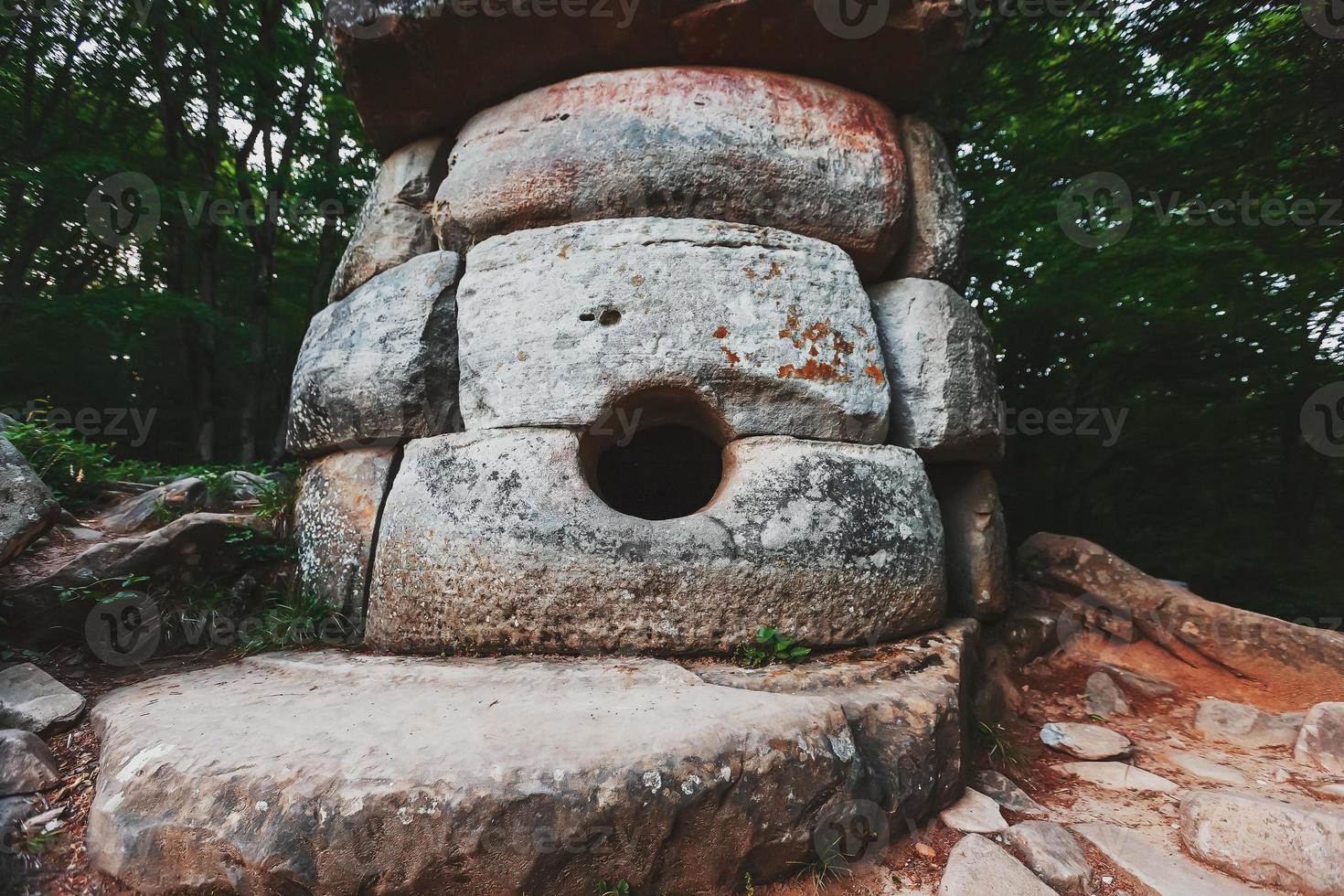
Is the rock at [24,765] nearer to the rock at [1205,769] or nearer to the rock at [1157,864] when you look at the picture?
the rock at [1157,864]

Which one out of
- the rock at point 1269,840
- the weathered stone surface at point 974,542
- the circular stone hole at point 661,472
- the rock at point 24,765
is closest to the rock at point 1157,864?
the rock at point 1269,840

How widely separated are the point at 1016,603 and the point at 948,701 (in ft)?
5.37

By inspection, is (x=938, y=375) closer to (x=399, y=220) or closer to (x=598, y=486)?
(x=598, y=486)

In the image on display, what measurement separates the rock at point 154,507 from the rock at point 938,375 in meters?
3.51

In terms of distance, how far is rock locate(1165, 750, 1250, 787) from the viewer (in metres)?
2.37

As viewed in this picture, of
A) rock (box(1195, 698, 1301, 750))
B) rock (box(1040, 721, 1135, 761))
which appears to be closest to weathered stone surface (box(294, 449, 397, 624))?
rock (box(1040, 721, 1135, 761))

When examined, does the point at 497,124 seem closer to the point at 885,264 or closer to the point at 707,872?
the point at 885,264

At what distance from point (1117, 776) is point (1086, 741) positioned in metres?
0.21

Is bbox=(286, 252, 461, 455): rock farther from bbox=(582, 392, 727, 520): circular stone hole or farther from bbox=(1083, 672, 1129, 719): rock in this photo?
bbox=(1083, 672, 1129, 719): rock

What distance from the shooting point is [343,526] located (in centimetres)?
295

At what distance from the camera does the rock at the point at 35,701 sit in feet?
6.70

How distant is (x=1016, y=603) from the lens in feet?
11.5

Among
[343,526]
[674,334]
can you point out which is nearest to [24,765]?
[343,526]

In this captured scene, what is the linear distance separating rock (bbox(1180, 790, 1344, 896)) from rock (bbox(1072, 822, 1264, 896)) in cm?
6
